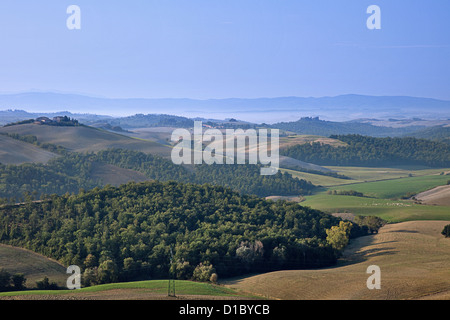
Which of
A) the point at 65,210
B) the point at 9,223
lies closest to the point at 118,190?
the point at 65,210

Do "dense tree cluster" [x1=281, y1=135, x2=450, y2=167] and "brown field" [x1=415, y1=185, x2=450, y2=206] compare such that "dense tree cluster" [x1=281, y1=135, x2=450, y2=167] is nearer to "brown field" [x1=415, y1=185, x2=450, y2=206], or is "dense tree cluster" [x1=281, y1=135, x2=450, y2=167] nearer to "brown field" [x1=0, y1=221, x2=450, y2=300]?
"brown field" [x1=415, y1=185, x2=450, y2=206]

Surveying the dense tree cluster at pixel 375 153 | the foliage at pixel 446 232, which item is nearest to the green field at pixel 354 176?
the dense tree cluster at pixel 375 153

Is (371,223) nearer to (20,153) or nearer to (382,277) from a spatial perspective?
(382,277)

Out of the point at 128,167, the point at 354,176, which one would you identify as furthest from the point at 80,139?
the point at 354,176

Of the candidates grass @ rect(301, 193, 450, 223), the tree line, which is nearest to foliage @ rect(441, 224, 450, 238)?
grass @ rect(301, 193, 450, 223)
